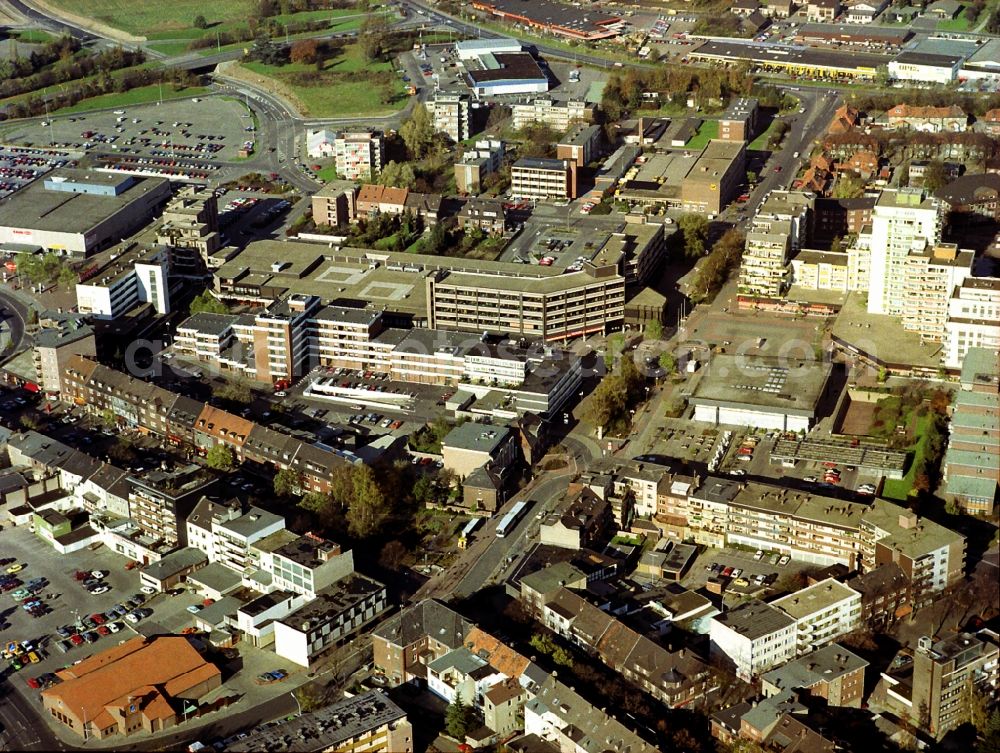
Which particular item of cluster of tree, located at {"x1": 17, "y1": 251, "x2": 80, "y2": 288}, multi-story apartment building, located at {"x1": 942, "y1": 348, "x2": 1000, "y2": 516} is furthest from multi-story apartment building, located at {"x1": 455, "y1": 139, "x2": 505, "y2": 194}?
multi-story apartment building, located at {"x1": 942, "y1": 348, "x2": 1000, "y2": 516}

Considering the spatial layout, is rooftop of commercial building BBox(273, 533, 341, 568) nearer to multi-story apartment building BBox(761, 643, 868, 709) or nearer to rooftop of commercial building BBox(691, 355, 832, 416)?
multi-story apartment building BBox(761, 643, 868, 709)

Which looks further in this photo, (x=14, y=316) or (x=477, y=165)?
(x=477, y=165)

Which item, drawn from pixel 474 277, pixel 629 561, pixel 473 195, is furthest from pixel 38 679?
pixel 473 195

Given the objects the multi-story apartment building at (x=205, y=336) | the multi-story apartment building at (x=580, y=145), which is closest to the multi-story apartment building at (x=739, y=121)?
the multi-story apartment building at (x=580, y=145)

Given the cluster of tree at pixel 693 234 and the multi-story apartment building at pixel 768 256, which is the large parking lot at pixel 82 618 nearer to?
the multi-story apartment building at pixel 768 256

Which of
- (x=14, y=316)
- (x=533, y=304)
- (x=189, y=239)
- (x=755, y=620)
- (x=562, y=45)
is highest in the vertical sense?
(x=562, y=45)

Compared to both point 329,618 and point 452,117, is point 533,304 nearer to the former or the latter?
point 329,618

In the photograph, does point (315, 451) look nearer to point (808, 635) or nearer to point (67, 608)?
point (67, 608)

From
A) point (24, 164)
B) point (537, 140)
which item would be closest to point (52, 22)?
point (24, 164)
